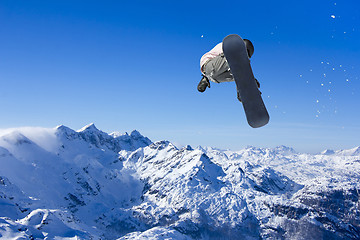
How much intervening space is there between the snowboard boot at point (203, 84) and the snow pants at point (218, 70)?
43cm

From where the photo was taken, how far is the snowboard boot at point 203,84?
955 centimetres

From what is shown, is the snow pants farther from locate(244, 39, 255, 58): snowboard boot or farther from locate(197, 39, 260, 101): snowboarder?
locate(244, 39, 255, 58): snowboard boot

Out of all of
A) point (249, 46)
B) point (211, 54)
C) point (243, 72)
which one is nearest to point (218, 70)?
point (211, 54)

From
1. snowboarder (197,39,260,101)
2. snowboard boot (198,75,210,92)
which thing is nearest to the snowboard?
snowboarder (197,39,260,101)

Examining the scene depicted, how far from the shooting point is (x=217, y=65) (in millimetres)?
8523

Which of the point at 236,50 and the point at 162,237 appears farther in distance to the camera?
the point at 162,237

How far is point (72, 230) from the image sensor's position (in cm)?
15812

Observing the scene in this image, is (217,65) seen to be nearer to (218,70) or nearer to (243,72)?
(218,70)

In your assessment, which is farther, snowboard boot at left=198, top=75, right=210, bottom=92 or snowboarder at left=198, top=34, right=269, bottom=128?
snowboard boot at left=198, top=75, right=210, bottom=92

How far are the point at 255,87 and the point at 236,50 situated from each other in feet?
4.09

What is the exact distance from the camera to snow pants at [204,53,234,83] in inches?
329

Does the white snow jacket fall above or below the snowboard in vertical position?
above

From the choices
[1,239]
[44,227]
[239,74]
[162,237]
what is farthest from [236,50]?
[44,227]

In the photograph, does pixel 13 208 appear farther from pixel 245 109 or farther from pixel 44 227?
pixel 245 109
